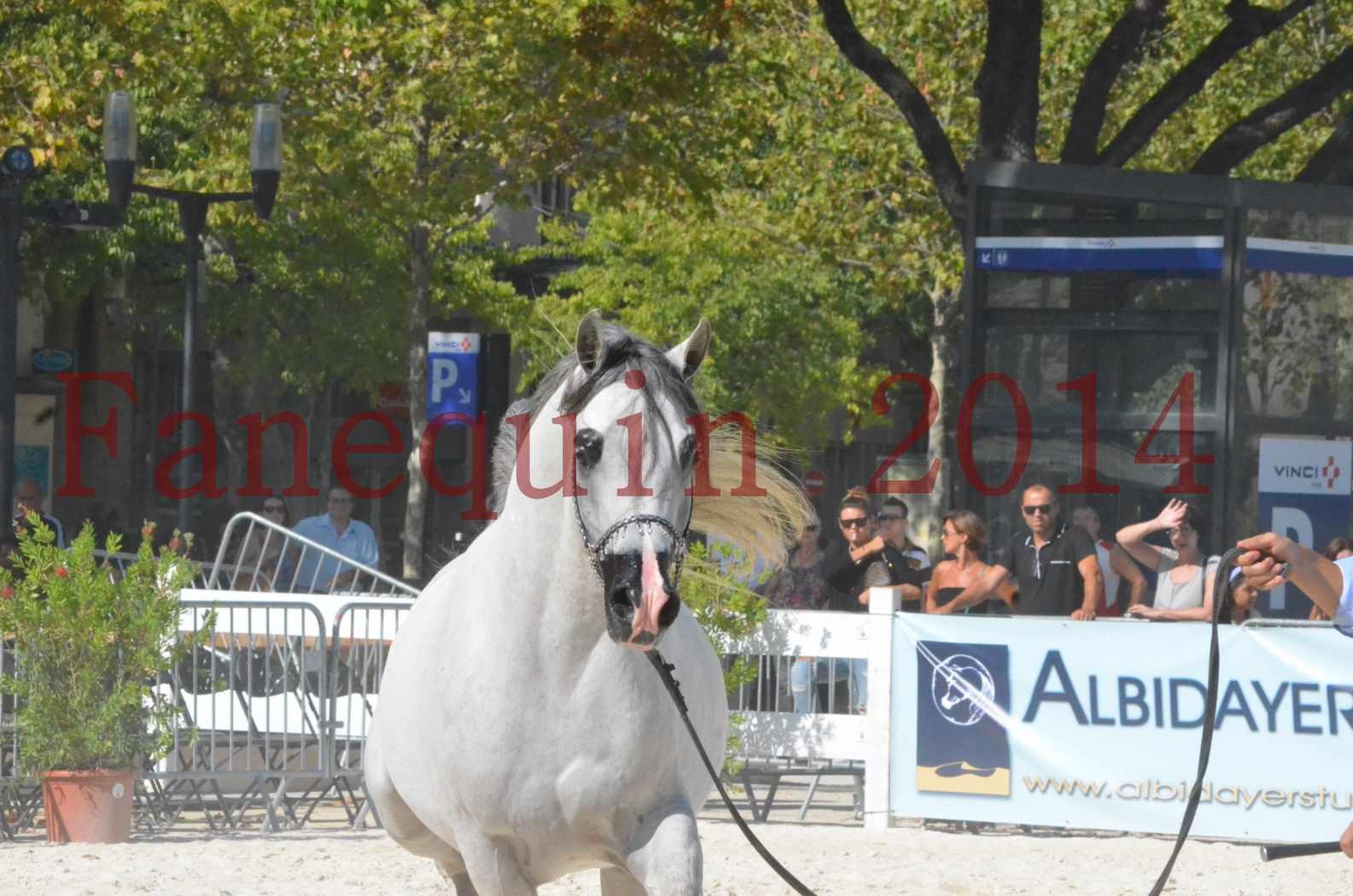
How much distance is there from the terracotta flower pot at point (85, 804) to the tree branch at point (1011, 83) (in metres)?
7.74

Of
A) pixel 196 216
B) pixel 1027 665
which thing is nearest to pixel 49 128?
pixel 196 216

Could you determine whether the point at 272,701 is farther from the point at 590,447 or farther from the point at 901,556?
the point at 590,447

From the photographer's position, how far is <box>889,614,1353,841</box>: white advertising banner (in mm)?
9352

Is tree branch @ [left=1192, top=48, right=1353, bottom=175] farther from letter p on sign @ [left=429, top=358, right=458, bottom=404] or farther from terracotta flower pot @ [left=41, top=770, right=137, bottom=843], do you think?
terracotta flower pot @ [left=41, top=770, right=137, bottom=843]

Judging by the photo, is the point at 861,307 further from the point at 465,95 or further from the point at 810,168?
the point at 465,95

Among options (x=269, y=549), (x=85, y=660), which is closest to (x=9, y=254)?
(x=85, y=660)

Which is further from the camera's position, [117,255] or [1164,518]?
[117,255]

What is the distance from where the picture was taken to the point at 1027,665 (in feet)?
32.8

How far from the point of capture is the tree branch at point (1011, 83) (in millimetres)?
14055

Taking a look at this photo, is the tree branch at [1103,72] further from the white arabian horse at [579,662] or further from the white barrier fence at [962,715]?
the white arabian horse at [579,662]

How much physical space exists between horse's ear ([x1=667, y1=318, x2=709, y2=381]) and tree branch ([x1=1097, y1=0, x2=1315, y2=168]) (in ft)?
33.4

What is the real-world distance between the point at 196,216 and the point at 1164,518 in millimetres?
8871

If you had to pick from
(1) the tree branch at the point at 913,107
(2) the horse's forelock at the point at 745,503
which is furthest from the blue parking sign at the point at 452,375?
(2) the horse's forelock at the point at 745,503

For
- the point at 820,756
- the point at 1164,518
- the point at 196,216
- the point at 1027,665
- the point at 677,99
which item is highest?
the point at 677,99
